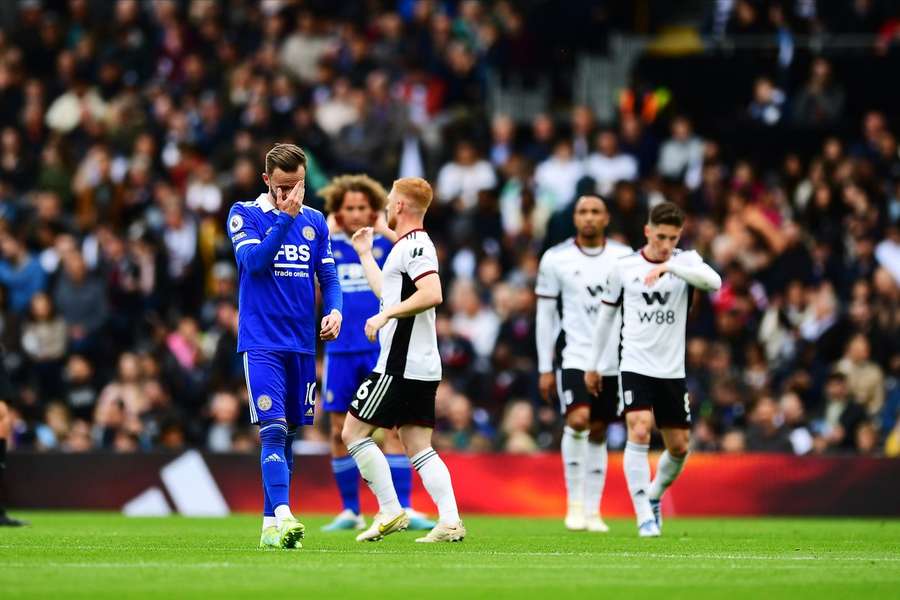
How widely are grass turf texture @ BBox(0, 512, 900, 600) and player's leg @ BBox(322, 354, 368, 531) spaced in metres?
0.59

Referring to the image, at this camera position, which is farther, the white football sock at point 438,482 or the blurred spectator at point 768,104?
the blurred spectator at point 768,104

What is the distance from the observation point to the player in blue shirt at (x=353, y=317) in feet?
46.5

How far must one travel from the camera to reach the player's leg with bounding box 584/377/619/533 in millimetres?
14469

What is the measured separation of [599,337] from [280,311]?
379cm

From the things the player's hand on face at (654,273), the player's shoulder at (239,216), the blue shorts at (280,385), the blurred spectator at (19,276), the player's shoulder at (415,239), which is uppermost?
the blurred spectator at (19,276)

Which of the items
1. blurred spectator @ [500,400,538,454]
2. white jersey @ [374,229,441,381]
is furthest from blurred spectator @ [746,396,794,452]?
white jersey @ [374,229,441,381]

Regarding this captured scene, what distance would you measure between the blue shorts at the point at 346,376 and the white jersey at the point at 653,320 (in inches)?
88.4

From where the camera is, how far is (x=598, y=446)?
1462 cm

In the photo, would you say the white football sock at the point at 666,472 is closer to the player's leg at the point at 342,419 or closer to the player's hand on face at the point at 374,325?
the player's leg at the point at 342,419

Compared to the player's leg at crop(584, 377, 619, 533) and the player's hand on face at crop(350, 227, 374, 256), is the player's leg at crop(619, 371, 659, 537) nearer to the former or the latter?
the player's leg at crop(584, 377, 619, 533)

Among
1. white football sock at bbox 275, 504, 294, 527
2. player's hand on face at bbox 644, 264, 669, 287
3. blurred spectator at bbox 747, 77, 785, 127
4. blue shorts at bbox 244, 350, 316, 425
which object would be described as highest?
blurred spectator at bbox 747, 77, 785, 127

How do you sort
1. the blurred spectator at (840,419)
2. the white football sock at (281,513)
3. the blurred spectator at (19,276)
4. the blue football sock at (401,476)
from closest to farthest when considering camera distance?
the white football sock at (281,513)
the blue football sock at (401,476)
the blurred spectator at (840,419)
the blurred spectator at (19,276)

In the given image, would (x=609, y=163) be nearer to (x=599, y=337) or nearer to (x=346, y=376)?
(x=599, y=337)

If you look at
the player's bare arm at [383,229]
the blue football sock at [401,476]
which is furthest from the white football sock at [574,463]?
the player's bare arm at [383,229]
